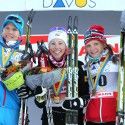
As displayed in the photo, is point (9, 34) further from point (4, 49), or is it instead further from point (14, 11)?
point (14, 11)

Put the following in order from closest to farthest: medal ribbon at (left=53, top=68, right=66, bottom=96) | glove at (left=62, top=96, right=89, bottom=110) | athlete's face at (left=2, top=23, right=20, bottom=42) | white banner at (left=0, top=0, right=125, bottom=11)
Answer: glove at (left=62, top=96, right=89, bottom=110)
medal ribbon at (left=53, top=68, right=66, bottom=96)
athlete's face at (left=2, top=23, right=20, bottom=42)
white banner at (left=0, top=0, right=125, bottom=11)

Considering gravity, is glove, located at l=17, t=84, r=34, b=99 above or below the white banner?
below

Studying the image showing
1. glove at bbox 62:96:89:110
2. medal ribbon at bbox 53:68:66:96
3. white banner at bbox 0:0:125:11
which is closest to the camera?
glove at bbox 62:96:89:110

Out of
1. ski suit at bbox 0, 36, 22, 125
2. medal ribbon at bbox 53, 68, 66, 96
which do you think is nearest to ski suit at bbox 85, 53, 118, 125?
medal ribbon at bbox 53, 68, 66, 96

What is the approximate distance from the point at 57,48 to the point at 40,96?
51cm

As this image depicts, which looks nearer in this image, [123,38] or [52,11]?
[123,38]

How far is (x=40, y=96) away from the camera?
16.6 ft

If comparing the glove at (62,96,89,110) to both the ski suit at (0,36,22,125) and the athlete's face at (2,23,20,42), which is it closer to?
the ski suit at (0,36,22,125)

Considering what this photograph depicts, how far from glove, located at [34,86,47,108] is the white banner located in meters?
2.14

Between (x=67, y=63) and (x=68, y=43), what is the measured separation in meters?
0.21

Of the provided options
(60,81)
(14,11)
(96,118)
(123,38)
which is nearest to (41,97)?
(60,81)

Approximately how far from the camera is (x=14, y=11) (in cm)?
722

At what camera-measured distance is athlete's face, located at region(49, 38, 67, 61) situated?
205 inches

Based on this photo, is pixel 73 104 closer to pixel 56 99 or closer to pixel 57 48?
pixel 56 99
